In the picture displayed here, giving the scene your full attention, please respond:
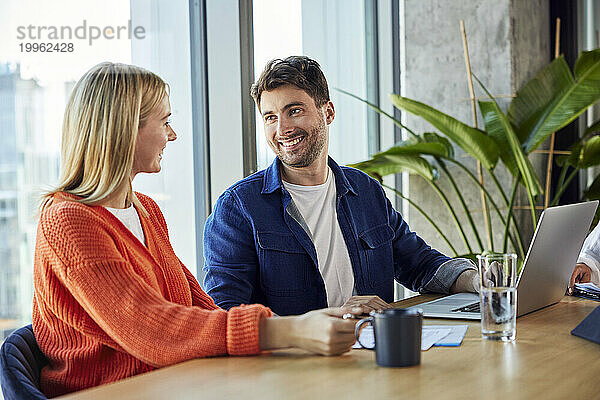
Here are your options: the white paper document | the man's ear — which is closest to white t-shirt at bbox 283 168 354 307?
the man's ear

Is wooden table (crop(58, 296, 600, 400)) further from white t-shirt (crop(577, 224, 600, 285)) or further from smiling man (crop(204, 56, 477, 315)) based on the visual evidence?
white t-shirt (crop(577, 224, 600, 285))

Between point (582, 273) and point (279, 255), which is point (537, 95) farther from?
point (279, 255)

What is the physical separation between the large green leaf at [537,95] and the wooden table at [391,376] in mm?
2006

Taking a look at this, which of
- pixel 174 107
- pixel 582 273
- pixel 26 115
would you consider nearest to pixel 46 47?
pixel 26 115

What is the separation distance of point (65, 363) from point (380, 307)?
2.29 feet

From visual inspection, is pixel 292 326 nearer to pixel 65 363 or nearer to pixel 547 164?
pixel 65 363

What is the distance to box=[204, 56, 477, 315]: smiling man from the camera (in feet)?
6.31

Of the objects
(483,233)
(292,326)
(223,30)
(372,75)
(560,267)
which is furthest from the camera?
(372,75)

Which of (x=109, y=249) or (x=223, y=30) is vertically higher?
(x=223, y=30)

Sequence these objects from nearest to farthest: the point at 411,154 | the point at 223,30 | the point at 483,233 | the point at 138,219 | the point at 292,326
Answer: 1. the point at 292,326
2. the point at 138,219
3. the point at 223,30
4. the point at 411,154
5. the point at 483,233

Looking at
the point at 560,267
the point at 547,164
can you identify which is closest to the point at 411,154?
the point at 547,164

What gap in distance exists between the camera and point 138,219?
1549mm

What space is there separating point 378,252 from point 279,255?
0.33m

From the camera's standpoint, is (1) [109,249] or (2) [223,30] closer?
(1) [109,249]
